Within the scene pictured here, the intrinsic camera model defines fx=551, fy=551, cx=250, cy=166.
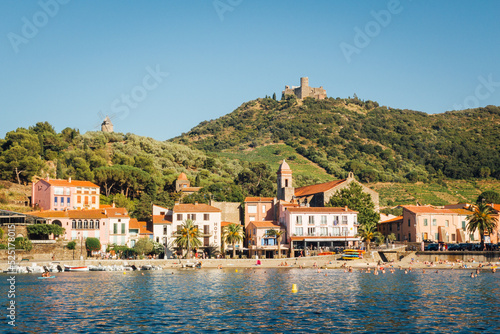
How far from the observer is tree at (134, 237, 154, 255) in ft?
258

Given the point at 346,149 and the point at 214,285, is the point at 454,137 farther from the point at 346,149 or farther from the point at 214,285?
the point at 214,285

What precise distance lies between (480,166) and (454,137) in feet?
120

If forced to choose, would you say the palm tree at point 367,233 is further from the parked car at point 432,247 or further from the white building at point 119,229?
the white building at point 119,229

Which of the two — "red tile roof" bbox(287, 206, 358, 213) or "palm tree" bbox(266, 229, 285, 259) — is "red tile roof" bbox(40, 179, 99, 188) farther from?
"red tile roof" bbox(287, 206, 358, 213)

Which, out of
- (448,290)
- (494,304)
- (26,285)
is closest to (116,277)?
(26,285)

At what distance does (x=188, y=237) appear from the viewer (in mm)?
76938

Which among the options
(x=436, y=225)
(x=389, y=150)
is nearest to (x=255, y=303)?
(x=436, y=225)

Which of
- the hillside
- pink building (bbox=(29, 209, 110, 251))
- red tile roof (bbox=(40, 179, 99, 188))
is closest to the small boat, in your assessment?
pink building (bbox=(29, 209, 110, 251))

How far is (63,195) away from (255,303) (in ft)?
186

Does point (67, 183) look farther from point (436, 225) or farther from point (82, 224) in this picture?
point (436, 225)

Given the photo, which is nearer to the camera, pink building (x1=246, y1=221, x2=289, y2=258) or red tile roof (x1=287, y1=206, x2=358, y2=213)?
pink building (x1=246, y1=221, x2=289, y2=258)

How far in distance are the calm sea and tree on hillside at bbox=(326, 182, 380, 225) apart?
85.3 ft

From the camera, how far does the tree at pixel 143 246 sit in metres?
78.7

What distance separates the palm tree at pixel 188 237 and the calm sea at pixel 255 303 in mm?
14009
